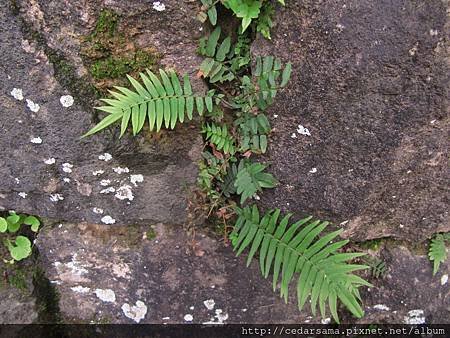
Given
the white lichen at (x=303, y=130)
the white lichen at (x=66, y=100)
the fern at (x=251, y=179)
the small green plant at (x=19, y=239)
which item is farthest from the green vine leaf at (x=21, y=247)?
the white lichen at (x=303, y=130)

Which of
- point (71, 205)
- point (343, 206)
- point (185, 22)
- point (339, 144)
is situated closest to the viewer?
point (185, 22)

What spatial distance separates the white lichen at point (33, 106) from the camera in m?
2.41

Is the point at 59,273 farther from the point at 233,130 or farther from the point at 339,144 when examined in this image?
the point at 339,144

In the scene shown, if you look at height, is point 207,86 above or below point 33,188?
above

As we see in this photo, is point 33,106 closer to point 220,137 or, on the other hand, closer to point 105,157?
point 105,157

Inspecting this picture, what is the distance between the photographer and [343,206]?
2.63 m

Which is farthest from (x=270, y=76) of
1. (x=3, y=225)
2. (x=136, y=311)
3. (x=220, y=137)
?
(x=3, y=225)

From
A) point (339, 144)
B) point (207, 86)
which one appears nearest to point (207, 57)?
point (207, 86)

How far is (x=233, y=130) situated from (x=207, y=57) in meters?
0.45

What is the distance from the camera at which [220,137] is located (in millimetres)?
2562

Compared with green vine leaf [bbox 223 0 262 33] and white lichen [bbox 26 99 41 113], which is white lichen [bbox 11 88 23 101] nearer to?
white lichen [bbox 26 99 41 113]

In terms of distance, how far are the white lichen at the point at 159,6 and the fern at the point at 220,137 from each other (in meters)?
0.68

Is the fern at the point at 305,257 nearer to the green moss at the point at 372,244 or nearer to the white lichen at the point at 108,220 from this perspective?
the green moss at the point at 372,244

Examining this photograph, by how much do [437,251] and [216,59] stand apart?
1.86 meters
